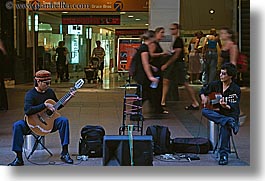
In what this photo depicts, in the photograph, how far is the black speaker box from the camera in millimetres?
6500

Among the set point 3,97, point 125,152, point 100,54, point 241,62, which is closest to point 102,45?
point 100,54

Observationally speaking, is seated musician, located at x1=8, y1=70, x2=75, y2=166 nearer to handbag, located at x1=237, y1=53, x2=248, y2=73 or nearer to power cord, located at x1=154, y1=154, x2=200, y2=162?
power cord, located at x1=154, y1=154, x2=200, y2=162

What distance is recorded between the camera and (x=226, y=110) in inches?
286

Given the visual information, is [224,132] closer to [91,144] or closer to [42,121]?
Result: [91,144]

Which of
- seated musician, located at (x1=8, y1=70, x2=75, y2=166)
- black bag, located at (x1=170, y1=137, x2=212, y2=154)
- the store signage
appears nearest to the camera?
seated musician, located at (x1=8, y1=70, x2=75, y2=166)

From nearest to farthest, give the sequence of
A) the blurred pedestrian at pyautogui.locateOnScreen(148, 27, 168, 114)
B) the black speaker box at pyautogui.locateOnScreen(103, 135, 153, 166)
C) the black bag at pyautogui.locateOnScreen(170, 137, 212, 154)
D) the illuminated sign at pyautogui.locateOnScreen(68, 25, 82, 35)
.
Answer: the black speaker box at pyautogui.locateOnScreen(103, 135, 153, 166) → the black bag at pyautogui.locateOnScreen(170, 137, 212, 154) → the blurred pedestrian at pyautogui.locateOnScreen(148, 27, 168, 114) → the illuminated sign at pyautogui.locateOnScreen(68, 25, 82, 35)

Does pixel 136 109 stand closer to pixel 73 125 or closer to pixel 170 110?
pixel 73 125

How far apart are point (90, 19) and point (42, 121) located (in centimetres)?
872

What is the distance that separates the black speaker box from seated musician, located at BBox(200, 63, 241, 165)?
102 centimetres

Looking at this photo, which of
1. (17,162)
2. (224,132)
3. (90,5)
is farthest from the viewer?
(90,5)

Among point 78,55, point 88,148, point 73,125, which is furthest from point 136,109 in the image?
point 78,55

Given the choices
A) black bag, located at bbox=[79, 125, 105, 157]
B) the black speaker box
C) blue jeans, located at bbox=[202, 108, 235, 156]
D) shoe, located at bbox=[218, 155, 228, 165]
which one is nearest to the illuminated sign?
black bag, located at bbox=[79, 125, 105, 157]

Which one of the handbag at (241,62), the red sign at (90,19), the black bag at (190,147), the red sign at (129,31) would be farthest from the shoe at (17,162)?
the red sign at (90,19)

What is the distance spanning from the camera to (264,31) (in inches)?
244
